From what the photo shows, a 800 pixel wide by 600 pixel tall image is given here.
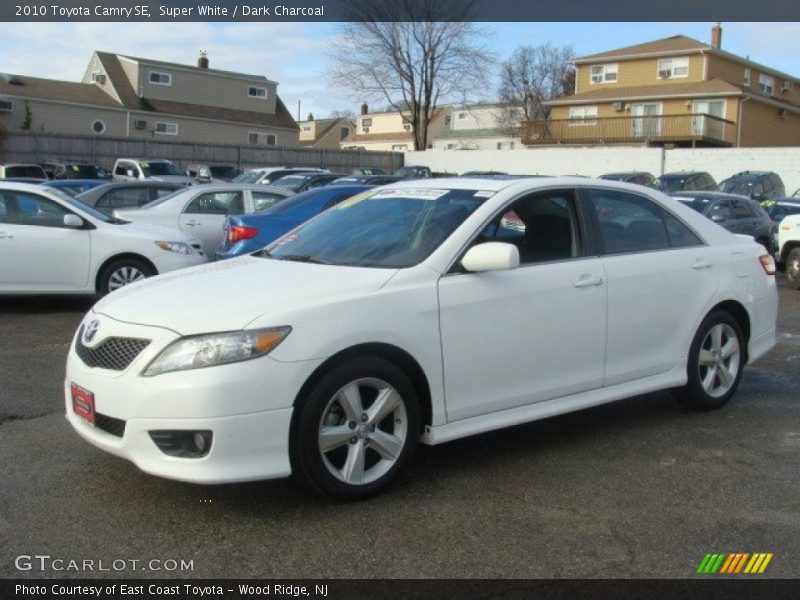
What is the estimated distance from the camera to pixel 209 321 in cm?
393

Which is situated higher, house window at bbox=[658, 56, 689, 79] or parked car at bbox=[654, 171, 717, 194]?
house window at bbox=[658, 56, 689, 79]

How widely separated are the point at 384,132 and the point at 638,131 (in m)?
37.2

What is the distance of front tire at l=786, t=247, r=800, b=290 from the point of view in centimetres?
1360

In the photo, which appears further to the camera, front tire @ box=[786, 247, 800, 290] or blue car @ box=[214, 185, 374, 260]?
front tire @ box=[786, 247, 800, 290]

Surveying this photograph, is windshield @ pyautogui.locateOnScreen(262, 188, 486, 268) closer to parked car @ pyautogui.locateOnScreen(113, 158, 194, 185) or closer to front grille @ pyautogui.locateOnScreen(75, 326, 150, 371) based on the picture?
front grille @ pyautogui.locateOnScreen(75, 326, 150, 371)

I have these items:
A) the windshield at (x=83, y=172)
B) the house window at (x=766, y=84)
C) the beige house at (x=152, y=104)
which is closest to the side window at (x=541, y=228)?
the windshield at (x=83, y=172)

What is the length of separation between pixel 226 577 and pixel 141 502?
0.95 meters

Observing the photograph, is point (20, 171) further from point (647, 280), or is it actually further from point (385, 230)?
point (647, 280)

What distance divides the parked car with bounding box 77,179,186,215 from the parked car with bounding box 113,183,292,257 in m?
1.58

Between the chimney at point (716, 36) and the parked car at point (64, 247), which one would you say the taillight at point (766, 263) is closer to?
the parked car at point (64, 247)

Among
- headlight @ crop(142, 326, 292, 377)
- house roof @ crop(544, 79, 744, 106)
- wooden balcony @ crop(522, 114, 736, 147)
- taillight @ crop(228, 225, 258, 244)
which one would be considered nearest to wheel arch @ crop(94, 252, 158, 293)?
taillight @ crop(228, 225, 258, 244)

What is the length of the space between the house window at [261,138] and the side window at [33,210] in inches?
1643

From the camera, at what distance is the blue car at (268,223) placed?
10.6 m

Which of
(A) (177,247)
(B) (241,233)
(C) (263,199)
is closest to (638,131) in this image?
(C) (263,199)
